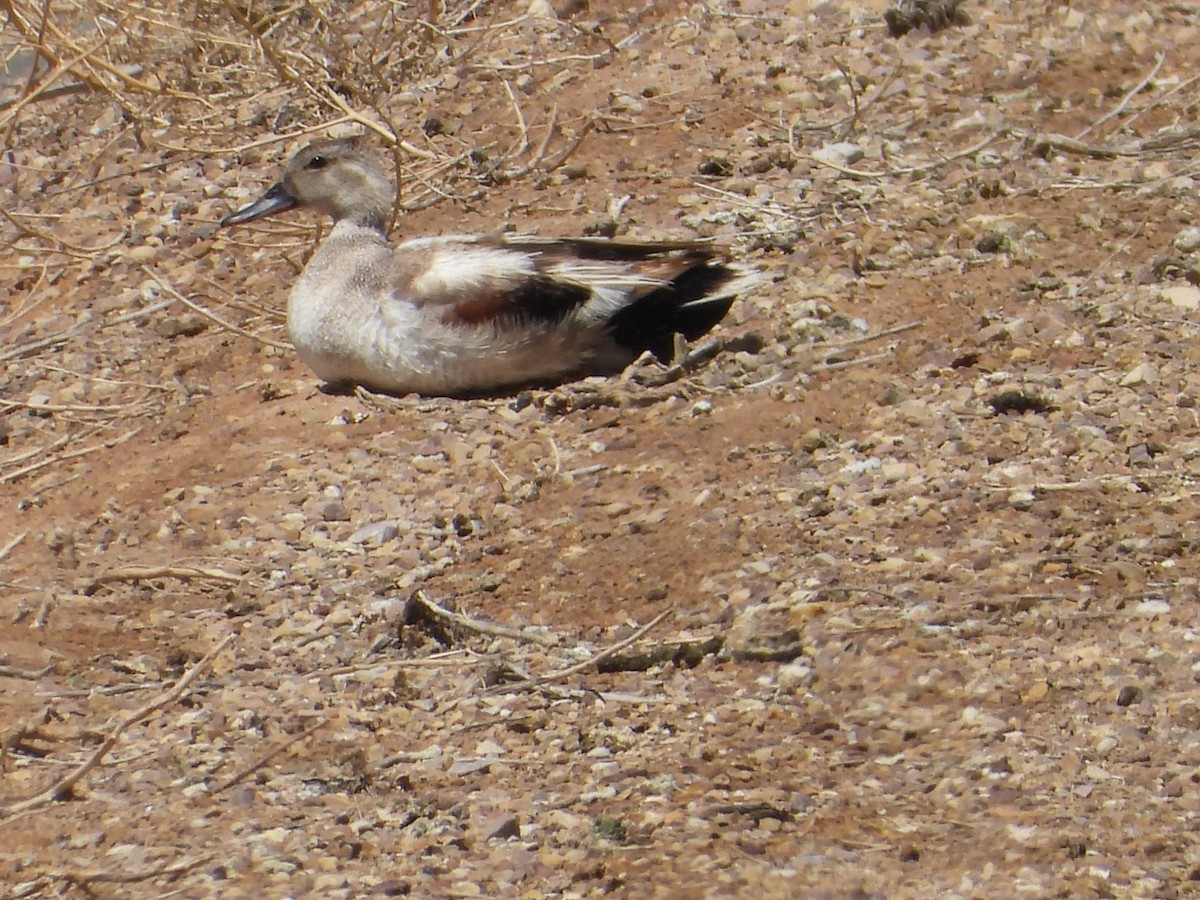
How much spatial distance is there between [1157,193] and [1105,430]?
5.32ft

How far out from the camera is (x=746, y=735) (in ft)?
11.2

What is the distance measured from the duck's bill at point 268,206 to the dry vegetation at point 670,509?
31 centimetres

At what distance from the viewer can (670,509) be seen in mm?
4344

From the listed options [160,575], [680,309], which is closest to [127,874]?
[160,575]

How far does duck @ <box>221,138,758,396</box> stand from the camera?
5.32 metres

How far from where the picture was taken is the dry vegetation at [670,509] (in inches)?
125

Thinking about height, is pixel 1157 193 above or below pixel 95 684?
above

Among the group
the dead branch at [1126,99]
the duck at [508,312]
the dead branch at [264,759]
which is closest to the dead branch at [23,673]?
the dead branch at [264,759]

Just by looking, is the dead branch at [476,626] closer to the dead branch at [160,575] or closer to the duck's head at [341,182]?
the dead branch at [160,575]

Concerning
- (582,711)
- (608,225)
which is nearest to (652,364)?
(608,225)

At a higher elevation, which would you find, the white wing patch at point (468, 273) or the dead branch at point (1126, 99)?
the dead branch at point (1126, 99)

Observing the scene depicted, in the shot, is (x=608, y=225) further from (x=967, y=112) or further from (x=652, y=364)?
(x=967, y=112)

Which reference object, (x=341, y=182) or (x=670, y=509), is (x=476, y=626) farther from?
(x=341, y=182)

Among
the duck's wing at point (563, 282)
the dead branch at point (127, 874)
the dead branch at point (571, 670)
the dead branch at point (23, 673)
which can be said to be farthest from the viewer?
the duck's wing at point (563, 282)
